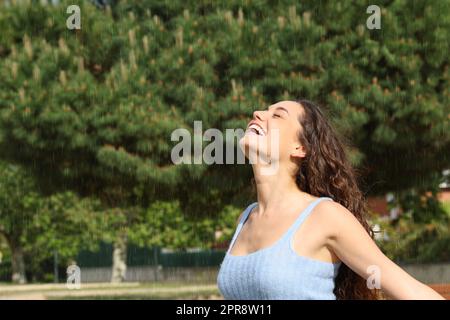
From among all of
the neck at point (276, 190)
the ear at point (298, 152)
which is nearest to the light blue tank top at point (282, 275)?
the neck at point (276, 190)

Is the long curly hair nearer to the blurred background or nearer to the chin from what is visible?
the chin

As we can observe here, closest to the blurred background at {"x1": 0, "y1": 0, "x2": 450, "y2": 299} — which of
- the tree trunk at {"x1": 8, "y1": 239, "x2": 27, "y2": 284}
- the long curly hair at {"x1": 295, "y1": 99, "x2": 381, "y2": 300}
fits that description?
the long curly hair at {"x1": 295, "y1": 99, "x2": 381, "y2": 300}

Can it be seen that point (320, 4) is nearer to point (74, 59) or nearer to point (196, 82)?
point (196, 82)

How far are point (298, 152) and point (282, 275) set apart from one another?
1.93 feet

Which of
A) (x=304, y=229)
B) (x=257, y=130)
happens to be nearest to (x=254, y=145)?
(x=257, y=130)

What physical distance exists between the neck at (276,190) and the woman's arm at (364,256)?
23 centimetres

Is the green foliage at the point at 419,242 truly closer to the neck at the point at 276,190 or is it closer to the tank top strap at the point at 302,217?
the neck at the point at 276,190

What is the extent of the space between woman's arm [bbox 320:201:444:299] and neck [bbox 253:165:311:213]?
0.23m

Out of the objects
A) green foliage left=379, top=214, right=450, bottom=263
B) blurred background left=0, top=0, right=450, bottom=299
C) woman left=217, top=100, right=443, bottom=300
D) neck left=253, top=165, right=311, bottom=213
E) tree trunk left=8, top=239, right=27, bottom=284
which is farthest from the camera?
tree trunk left=8, top=239, right=27, bottom=284

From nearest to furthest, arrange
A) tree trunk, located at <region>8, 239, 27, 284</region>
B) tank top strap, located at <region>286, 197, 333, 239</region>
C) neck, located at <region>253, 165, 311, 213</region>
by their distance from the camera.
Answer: tank top strap, located at <region>286, 197, 333, 239</region>
neck, located at <region>253, 165, 311, 213</region>
tree trunk, located at <region>8, 239, 27, 284</region>

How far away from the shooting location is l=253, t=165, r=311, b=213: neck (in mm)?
3002

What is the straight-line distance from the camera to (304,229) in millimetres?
2770

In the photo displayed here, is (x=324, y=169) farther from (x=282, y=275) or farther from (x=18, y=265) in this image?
(x=18, y=265)

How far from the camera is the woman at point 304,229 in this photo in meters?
2.67
